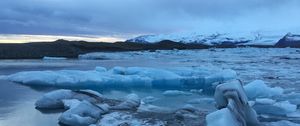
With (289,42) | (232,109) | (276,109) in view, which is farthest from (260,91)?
(289,42)

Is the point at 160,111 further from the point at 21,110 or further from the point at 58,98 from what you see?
the point at 21,110

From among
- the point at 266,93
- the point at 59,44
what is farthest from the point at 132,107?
the point at 59,44

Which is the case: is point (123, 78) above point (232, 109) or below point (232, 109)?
below

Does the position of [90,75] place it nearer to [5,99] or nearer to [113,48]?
[5,99]

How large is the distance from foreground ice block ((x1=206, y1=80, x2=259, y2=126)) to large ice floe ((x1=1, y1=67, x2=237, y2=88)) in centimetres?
620

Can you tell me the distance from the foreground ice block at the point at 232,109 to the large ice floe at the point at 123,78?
6197 mm

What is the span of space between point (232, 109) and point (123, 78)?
7271 mm

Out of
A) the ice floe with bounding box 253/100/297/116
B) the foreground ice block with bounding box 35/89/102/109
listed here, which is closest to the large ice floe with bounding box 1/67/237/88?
the foreground ice block with bounding box 35/89/102/109

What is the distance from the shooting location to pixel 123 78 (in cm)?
1347

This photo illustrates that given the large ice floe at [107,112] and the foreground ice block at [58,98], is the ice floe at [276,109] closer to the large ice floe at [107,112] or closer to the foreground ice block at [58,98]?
the large ice floe at [107,112]

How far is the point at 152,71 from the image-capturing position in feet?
47.3

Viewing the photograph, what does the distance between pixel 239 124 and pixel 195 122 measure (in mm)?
853

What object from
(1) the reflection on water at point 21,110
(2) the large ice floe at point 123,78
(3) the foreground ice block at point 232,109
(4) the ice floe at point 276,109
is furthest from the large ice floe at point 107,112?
(2) the large ice floe at point 123,78

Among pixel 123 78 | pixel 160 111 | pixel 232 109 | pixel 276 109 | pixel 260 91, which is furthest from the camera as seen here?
pixel 123 78
